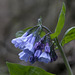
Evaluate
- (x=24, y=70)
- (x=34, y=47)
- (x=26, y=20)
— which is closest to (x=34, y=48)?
(x=34, y=47)

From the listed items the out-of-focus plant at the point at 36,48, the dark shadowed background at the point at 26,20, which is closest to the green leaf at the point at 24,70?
the out-of-focus plant at the point at 36,48

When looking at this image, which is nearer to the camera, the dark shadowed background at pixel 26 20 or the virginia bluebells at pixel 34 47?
the virginia bluebells at pixel 34 47

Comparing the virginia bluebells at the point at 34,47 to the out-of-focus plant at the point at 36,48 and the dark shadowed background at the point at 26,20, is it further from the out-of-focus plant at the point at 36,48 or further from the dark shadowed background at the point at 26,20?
the dark shadowed background at the point at 26,20

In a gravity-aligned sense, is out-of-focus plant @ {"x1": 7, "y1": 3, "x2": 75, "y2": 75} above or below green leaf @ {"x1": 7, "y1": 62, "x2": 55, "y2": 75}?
above

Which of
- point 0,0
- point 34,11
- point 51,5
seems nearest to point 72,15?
point 51,5

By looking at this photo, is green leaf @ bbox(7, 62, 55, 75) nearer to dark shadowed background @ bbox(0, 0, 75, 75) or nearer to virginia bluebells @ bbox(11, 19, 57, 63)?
virginia bluebells @ bbox(11, 19, 57, 63)

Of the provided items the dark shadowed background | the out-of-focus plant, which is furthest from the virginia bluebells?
the dark shadowed background

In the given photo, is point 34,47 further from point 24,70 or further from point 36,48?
point 24,70
